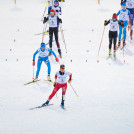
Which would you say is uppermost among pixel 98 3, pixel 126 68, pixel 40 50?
pixel 98 3

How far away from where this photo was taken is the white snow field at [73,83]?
8.40 m

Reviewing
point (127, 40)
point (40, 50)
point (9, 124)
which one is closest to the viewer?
point (9, 124)

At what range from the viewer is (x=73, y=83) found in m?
10.9

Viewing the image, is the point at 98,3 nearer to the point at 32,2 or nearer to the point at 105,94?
the point at 32,2

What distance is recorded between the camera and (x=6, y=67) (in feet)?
39.4

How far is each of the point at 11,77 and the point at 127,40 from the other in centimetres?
626

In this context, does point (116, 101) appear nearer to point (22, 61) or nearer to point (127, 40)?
point (22, 61)

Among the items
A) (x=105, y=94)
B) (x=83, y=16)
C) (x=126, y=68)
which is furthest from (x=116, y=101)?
(x=83, y=16)

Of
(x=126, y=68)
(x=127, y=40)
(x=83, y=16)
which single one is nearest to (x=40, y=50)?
(x=126, y=68)

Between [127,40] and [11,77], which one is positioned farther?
[127,40]

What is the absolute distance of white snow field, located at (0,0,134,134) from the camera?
840 centimetres

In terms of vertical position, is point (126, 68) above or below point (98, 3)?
below

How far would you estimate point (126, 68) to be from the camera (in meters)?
12.0

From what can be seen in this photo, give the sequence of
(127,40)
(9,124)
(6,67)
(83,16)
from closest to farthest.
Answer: (9,124)
(6,67)
(127,40)
(83,16)
